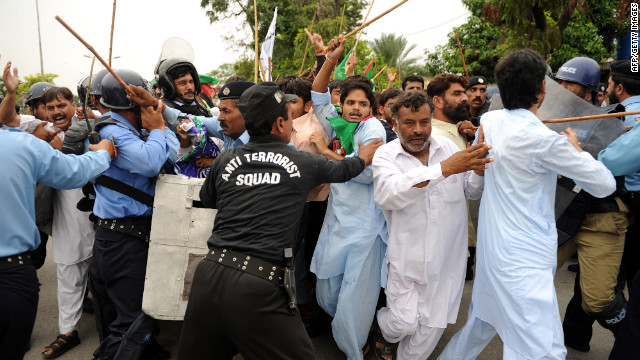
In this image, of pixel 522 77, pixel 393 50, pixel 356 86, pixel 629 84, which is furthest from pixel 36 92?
pixel 393 50

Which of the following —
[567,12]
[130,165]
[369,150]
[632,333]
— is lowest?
[632,333]

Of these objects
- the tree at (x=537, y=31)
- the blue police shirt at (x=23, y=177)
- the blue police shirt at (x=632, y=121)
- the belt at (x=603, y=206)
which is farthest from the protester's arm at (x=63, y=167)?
the tree at (x=537, y=31)

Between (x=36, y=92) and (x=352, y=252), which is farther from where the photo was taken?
(x=36, y=92)

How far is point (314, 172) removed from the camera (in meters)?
2.32

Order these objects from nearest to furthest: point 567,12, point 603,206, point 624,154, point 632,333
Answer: point 632,333 < point 624,154 < point 603,206 < point 567,12

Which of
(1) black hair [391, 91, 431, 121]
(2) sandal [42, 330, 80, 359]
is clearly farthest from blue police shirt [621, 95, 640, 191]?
(2) sandal [42, 330, 80, 359]

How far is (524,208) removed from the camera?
7.89ft

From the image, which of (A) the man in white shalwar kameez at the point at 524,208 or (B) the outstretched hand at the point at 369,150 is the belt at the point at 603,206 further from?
(B) the outstretched hand at the point at 369,150

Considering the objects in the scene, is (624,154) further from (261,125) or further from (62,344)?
(62,344)

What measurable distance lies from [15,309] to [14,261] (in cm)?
Answer: 23

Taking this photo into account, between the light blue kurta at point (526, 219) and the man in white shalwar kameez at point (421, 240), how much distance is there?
325 mm

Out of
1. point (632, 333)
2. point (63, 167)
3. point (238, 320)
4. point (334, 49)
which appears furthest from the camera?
point (334, 49)

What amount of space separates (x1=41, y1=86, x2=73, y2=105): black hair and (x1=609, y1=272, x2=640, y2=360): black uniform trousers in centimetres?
487

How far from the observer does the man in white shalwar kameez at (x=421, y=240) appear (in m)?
2.84
